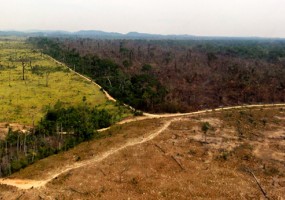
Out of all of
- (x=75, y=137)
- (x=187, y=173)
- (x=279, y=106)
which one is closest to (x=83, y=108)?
(x=75, y=137)

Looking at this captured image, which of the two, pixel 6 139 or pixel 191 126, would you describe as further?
pixel 191 126

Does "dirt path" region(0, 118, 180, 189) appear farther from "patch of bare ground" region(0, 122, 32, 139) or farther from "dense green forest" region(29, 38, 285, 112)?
"dense green forest" region(29, 38, 285, 112)

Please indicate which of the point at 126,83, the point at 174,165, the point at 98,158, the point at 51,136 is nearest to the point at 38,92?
the point at 126,83

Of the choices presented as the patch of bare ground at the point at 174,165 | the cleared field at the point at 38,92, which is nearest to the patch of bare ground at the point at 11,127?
the cleared field at the point at 38,92

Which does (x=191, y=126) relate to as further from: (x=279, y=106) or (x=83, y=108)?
(x=279, y=106)

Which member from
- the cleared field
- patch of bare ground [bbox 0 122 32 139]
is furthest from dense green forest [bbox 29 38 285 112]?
patch of bare ground [bbox 0 122 32 139]

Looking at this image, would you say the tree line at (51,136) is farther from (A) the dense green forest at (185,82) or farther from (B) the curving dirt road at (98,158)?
(A) the dense green forest at (185,82)
